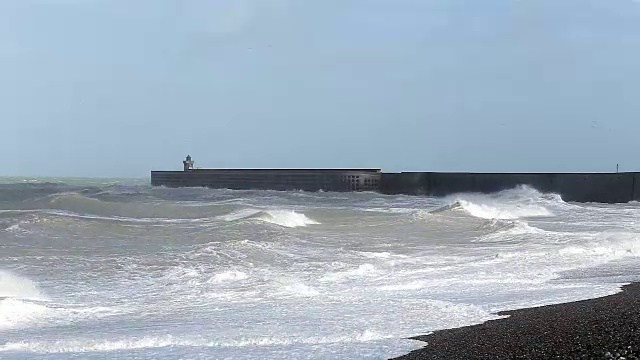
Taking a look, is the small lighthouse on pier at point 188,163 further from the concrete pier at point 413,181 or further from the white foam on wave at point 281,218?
the white foam on wave at point 281,218

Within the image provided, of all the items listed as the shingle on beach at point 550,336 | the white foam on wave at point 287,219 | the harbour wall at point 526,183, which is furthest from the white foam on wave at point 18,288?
the harbour wall at point 526,183

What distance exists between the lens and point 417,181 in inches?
1828

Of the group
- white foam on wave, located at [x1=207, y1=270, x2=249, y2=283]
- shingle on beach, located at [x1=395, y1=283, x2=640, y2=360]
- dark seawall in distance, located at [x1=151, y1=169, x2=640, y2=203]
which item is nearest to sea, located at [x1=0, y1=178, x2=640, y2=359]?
white foam on wave, located at [x1=207, y1=270, x2=249, y2=283]

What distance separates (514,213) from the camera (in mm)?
27219

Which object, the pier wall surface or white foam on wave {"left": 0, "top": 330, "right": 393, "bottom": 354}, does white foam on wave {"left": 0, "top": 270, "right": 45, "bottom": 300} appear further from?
the pier wall surface

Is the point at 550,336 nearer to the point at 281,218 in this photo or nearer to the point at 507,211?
the point at 281,218

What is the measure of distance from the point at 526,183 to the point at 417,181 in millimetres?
7570

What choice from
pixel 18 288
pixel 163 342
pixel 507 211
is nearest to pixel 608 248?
pixel 163 342

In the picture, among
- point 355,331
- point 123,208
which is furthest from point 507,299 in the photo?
point 123,208

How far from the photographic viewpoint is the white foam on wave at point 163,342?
6.31 metres

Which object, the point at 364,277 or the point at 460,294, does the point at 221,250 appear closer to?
the point at 364,277

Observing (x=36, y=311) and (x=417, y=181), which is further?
(x=417, y=181)

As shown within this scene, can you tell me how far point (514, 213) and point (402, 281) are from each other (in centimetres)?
1795

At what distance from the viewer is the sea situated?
6.59 meters
